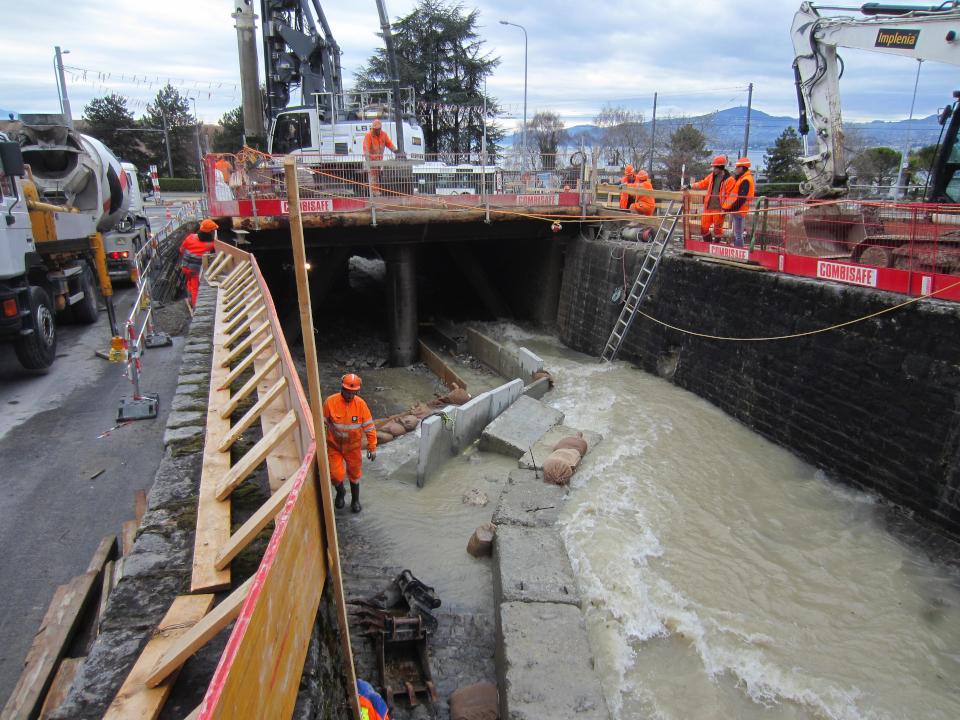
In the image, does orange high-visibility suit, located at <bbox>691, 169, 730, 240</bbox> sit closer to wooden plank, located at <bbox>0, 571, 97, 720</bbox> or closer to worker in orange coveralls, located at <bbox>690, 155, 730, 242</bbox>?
worker in orange coveralls, located at <bbox>690, 155, 730, 242</bbox>

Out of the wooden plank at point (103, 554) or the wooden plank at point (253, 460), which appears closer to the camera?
the wooden plank at point (253, 460)

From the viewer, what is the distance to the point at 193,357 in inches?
257

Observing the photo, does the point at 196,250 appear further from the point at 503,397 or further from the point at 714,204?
the point at 714,204

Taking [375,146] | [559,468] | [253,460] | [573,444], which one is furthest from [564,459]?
[375,146]

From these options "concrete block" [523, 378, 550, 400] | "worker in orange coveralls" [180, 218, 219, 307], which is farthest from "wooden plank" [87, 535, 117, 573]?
"worker in orange coveralls" [180, 218, 219, 307]

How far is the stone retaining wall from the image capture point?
6.39m

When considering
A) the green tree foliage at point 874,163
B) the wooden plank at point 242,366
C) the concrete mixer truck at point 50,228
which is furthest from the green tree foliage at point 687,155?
the wooden plank at point 242,366

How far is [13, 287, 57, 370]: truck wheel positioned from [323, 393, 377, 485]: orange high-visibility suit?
6.48 meters

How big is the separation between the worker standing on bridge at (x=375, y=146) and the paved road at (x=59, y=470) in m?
5.74

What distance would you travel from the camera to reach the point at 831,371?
768 centimetres

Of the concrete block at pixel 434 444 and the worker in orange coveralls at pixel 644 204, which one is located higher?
the worker in orange coveralls at pixel 644 204

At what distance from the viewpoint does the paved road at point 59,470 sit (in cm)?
543

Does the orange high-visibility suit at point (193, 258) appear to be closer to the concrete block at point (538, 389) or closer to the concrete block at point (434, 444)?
the concrete block at point (434, 444)

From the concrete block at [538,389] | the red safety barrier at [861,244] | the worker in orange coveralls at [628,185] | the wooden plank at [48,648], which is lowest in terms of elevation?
the concrete block at [538,389]
